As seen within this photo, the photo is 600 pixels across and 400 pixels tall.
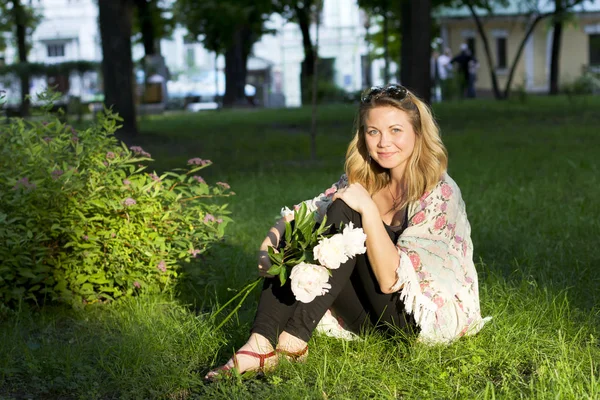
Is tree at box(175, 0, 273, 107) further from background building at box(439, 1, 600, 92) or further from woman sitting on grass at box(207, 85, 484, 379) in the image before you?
woman sitting on grass at box(207, 85, 484, 379)

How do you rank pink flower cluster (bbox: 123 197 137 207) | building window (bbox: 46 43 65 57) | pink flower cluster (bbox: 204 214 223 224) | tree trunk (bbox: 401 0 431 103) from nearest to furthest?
pink flower cluster (bbox: 123 197 137 207)
pink flower cluster (bbox: 204 214 223 224)
tree trunk (bbox: 401 0 431 103)
building window (bbox: 46 43 65 57)

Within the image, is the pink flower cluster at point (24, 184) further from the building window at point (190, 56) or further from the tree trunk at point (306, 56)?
the building window at point (190, 56)

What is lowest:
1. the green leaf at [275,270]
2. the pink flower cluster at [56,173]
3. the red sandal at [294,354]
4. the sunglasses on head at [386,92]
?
the red sandal at [294,354]

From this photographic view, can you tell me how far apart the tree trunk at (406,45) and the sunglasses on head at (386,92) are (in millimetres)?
11051

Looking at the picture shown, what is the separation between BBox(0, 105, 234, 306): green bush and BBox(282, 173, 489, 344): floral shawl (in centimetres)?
147

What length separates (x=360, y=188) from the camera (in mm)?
3762

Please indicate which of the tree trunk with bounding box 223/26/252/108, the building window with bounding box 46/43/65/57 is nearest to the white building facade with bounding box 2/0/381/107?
the building window with bounding box 46/43/65/57

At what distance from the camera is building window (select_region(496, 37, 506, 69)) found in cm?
4425

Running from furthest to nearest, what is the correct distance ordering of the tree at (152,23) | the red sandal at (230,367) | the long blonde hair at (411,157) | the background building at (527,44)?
the background building at (527,44) < the tree at (152,23) < the long blonde hair at (411,157) < the red sandal at (230,367)

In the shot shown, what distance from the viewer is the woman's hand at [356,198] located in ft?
12.0

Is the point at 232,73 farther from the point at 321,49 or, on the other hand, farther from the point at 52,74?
the point at 321,49

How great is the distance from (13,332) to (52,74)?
21526 millimetres

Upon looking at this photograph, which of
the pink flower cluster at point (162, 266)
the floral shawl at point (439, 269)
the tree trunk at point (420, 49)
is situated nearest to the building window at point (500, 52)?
the tree trunk at point (420, 49)

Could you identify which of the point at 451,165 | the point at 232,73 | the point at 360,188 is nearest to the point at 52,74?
the point at 232,73
